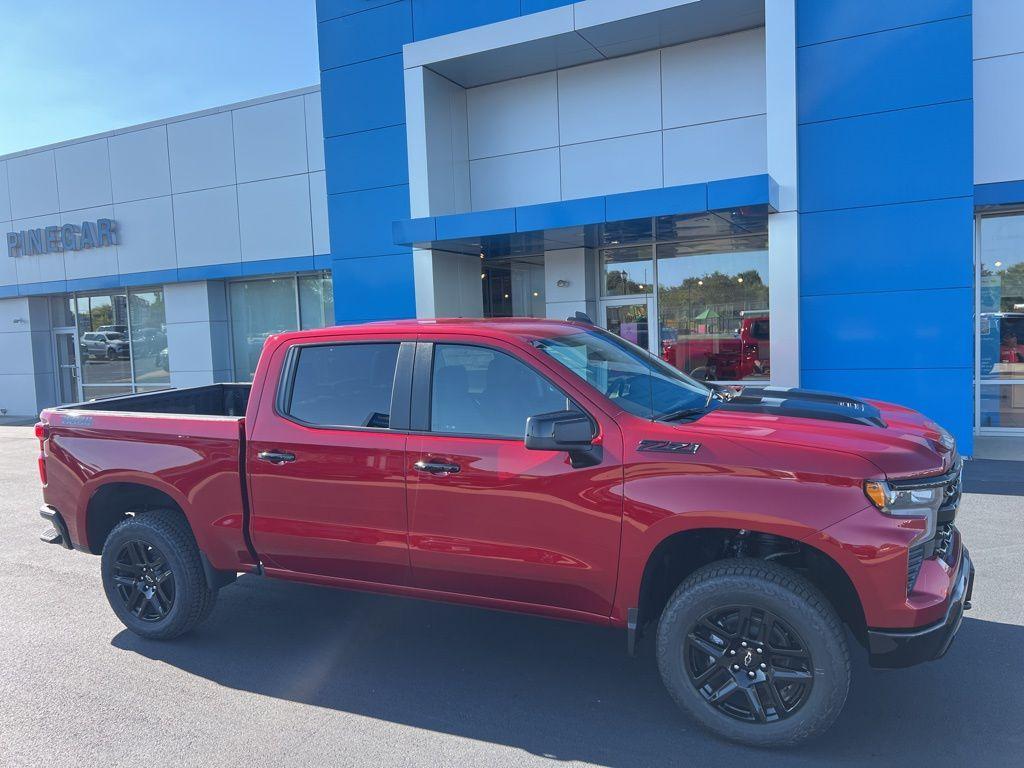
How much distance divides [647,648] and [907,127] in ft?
26.8

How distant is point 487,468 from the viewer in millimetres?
3795

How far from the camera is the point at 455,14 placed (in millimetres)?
12000

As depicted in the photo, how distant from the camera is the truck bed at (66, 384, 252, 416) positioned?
5.45 metres

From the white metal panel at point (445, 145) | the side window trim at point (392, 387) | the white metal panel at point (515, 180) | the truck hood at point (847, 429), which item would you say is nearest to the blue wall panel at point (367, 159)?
the white metal panel at point (445, 145)

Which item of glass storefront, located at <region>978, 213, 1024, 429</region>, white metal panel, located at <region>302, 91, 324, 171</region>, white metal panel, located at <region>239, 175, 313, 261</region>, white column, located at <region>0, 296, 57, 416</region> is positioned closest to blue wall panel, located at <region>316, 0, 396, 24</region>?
white metal panel, located at <region>302, 91, 324, 171</region>

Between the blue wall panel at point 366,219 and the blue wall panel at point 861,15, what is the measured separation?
6403 mm

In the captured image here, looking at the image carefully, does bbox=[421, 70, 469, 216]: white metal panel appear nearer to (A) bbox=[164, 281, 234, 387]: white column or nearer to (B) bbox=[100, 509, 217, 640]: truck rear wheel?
(A) bbox=[164, 281, 234, 387]: white column

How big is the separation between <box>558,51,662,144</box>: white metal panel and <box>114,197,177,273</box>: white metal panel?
970 cm

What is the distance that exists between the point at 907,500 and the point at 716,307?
9.25m

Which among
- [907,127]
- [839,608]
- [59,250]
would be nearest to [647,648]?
[839,608]

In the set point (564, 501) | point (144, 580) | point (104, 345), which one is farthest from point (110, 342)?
point (564, 501)

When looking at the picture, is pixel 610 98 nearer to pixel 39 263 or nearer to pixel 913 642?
pixel 913 642

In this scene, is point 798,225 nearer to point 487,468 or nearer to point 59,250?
point 487,468

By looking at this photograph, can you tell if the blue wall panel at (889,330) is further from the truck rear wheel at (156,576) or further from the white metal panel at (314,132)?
the white metal panel at (314,132)
